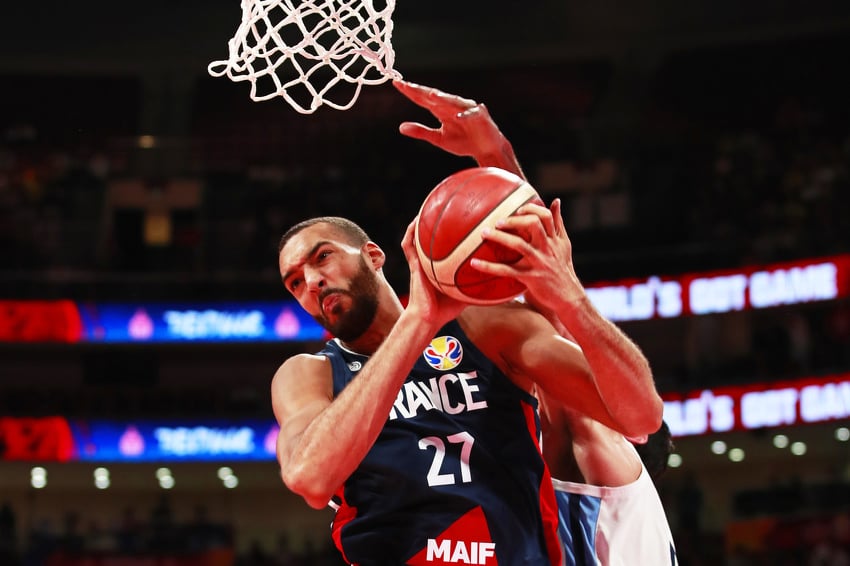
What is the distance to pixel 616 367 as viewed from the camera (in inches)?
98.0

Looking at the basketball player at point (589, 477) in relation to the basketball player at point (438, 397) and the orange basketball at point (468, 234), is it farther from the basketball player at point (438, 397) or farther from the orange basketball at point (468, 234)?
the orange basketball at point (468, 234)

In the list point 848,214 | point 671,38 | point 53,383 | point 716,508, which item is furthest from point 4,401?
point 671,38

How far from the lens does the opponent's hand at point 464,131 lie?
10.5 feet

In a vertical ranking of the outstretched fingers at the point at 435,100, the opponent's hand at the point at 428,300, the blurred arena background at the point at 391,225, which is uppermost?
the blurred arena background at the point at 391,225

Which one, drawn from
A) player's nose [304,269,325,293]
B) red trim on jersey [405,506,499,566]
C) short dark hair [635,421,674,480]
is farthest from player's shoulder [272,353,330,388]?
short dark hair [635,421,674,480]

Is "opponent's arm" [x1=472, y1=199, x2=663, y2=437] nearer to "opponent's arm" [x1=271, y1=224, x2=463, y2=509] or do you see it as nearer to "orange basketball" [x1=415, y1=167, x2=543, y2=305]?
"orange basketball" [x1=415, y1=167, x2=543, y2=305]

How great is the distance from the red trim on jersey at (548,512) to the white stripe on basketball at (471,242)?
61cm

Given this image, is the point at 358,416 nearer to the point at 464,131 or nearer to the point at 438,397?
the point at 438,397

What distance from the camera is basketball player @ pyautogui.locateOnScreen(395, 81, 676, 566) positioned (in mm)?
3260

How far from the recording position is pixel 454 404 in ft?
9.43

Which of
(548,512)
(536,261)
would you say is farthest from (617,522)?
(536,261)

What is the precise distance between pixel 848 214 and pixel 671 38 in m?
5.68

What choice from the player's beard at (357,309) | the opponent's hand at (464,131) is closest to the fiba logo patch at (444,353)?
the player's beard at (357,309)

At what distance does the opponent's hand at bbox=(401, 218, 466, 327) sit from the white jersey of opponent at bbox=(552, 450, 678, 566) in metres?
1.03
